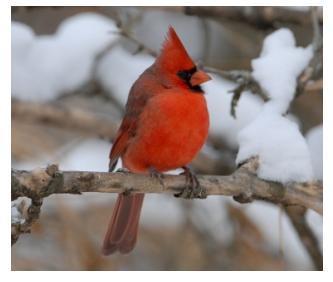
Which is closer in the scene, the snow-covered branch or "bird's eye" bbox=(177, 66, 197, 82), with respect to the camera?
"bird's eye" bbox=(177, 66, 197, 82)

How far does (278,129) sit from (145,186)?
1.66ft

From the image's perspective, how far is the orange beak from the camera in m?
2.07

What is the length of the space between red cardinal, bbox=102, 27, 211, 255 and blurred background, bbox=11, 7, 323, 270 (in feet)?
1.74

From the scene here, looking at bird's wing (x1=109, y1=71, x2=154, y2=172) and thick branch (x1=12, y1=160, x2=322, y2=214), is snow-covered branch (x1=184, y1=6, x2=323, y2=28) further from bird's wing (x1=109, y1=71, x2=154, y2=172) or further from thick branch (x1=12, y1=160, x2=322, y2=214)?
thick branch (x1=12, y1=160, x2=322, y2=214)

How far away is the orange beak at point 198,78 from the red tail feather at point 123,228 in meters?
0.45

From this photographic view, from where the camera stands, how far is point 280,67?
7.72 feet

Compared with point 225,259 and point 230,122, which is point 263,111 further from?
point 225,259

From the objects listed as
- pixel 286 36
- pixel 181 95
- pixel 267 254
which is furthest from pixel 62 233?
pixel 286 36

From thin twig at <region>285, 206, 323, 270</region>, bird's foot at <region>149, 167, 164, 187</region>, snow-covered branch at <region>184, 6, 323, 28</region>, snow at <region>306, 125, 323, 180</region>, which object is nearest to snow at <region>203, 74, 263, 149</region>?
snow-covered branch at <region>184, 6, 323, 28</region>

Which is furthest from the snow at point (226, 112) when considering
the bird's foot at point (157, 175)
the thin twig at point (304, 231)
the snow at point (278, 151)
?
the bird's foot at point (157, 175)

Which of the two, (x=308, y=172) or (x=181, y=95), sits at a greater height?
(x=181, y=95)

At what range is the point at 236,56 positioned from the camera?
3482 mm

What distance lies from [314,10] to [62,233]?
1.36m
